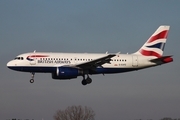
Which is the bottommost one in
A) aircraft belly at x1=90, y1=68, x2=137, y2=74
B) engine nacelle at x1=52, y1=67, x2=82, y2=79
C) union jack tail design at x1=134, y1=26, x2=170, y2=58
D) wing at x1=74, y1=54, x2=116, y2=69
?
engine nacelle at x1=52, y1=67, x2=82, y2=79

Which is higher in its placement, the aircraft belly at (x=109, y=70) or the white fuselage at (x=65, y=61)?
the white fuselage at (x=65, y=61)

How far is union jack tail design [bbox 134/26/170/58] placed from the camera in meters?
69.4

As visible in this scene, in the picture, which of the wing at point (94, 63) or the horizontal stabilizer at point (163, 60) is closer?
the wing at point (94, 63)

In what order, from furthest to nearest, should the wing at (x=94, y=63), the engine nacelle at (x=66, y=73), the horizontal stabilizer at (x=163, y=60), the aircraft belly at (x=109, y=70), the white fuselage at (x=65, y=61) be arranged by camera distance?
1. the horizontal stabilizer at (x=163, y=60)
2. the aircraft belly at (x=109, y=70)
3. the white fuselage at (x=65, y=61)
4. the engine nacelle at (x=66, y=73)
5. the wing at (x=94, y=63)

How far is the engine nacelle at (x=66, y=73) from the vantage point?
62062mm

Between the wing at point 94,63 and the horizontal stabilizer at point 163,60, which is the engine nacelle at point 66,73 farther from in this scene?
the horizontal stabilizer at point 163,60

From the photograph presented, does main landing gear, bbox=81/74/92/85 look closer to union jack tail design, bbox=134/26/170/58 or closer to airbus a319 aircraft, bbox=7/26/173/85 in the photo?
airbus a319 aircraft, bbox=7/26/173/85

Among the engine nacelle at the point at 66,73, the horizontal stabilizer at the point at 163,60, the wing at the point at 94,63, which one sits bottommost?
the engine nacelle at the point at 66,73

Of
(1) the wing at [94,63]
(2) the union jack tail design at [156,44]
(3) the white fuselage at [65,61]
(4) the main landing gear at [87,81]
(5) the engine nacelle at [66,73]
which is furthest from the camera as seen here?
(2) the union jack tail design at [156,44]

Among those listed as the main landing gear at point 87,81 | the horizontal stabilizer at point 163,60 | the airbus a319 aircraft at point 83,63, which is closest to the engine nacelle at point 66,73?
the airbus a319 aircraft at point 83,63

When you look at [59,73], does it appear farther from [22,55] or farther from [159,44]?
[159,44]

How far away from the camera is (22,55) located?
63125mm

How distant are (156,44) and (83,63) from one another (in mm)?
14114

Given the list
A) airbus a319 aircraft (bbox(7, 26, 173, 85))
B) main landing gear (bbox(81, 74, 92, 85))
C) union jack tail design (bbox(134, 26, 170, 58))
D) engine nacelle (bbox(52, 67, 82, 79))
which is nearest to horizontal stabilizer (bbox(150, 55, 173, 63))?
airbus a319 aircraft (bbox(7, 26, 173, 85))
